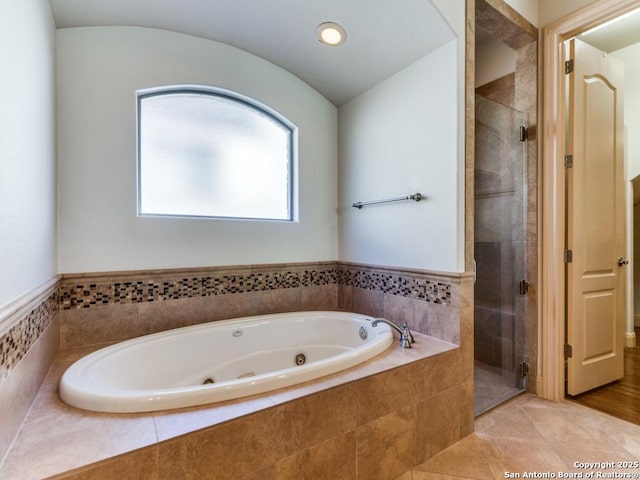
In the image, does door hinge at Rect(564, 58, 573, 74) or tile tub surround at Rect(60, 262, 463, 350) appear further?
door hinge at Rect(564, 58, 573, 74)

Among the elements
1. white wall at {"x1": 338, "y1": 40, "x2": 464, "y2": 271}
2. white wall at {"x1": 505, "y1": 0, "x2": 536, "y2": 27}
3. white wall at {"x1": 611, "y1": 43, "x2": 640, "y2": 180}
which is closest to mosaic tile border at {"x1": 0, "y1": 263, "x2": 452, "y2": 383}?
white wall at {"x1": 338, "y1": 40, "x2": 464, "y2": 271}

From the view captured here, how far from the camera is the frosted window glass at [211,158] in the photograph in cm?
198

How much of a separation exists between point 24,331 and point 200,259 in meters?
1.00

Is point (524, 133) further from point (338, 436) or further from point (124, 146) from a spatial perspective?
point (124, 146)

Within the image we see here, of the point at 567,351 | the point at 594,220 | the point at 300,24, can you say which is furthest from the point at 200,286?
the point at 594,220

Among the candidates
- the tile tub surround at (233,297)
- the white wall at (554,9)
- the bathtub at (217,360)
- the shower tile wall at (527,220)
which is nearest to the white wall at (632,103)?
the white wall at (554,9)

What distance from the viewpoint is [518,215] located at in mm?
2186

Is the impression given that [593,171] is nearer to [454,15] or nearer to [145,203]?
[454,15]

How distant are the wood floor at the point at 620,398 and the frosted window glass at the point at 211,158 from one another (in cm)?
241

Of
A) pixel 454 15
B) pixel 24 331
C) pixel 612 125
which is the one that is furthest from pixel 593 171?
pixel 24 331

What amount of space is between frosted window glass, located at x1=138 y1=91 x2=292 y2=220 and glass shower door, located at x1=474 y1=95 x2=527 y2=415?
57.0 inches

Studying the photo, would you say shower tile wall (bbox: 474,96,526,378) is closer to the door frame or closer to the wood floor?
the door frame

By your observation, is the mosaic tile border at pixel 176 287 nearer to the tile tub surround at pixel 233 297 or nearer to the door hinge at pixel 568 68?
the tile tub surround at pixel 233 297

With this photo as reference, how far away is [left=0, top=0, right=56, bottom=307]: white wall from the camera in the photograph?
0.94 m
